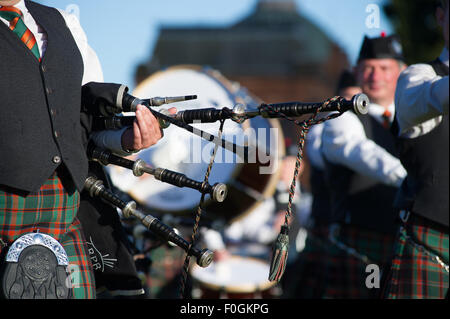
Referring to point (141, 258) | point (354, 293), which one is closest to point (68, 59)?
point (141, 258)

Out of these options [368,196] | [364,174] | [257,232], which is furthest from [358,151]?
[257,232]

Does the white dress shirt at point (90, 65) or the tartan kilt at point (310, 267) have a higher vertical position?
the white dress shirt at point (90, 65)

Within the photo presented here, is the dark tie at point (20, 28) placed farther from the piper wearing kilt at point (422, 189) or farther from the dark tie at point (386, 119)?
the dark tie at point (386, 119)

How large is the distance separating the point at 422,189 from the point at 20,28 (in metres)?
1.59

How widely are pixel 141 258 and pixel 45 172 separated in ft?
3.34

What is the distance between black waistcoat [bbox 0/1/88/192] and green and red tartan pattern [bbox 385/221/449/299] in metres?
1.31

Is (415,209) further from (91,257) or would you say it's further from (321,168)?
(321,168)

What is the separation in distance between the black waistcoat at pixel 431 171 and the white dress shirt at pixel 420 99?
31 millimetres

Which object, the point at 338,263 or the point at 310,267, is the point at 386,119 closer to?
the point at 338,263

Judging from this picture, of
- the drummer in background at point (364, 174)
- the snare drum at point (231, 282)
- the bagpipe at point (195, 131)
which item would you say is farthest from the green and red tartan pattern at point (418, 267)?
the snare drum at point (231, 282)

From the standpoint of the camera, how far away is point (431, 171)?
2455 millimetres

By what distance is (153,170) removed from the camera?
2.24m

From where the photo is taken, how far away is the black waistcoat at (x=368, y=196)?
365cm

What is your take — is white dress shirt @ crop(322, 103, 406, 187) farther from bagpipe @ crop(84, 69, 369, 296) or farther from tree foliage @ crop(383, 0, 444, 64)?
tree foliage @ crop(383, 0, 444, 64)
